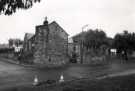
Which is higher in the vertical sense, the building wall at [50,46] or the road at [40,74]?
the building wall at [50,46]

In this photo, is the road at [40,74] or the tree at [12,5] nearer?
the tree at [12,5]

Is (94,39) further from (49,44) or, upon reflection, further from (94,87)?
(94,87)

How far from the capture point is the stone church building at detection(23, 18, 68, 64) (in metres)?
49.4

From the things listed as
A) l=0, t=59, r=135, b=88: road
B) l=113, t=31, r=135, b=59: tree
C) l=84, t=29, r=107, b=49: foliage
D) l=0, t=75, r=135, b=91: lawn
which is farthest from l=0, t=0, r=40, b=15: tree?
l=84, t=29, r=107, b=49: foliage

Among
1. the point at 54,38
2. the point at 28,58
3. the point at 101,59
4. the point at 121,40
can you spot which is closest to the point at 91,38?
the point at 121,40

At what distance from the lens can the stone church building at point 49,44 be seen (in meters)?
49.4

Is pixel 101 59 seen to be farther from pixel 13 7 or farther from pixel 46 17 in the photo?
pixel 13 7

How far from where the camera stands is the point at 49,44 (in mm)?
51156

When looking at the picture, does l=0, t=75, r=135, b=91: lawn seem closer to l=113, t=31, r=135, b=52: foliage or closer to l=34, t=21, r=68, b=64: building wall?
l=34, t=21, r=68, b=64: building wall

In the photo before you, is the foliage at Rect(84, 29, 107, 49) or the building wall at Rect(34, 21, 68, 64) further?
the foliage at Rect(84, 29, 107, 49)

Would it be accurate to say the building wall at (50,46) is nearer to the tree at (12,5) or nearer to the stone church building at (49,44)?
the stone church building at (49,44)

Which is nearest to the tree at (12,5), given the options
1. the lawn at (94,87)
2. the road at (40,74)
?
the lawn at (94,87)

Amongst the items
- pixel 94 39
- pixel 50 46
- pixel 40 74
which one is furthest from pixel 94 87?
pixel 94 39

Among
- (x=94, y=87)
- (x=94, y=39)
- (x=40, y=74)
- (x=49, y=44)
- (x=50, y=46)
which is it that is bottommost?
(x=40, y=74)
